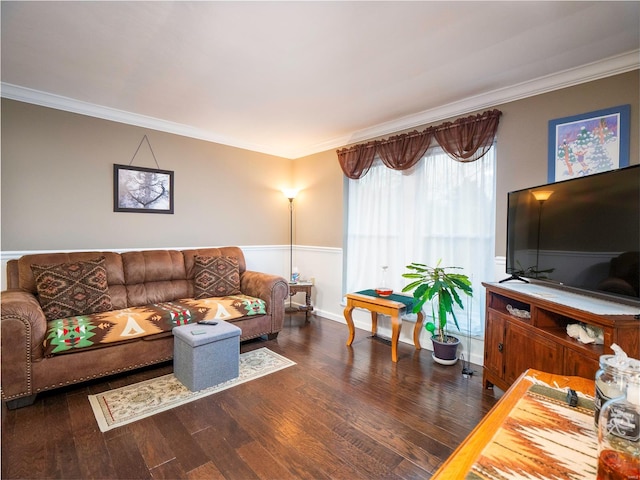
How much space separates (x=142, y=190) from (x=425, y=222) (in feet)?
10.5

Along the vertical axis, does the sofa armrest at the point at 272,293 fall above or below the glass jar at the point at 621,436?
below

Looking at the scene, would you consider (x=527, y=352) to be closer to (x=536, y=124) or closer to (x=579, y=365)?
(x=579, y=365)

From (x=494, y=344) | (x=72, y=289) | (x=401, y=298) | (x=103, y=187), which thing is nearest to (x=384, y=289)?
(x=401, y=298)

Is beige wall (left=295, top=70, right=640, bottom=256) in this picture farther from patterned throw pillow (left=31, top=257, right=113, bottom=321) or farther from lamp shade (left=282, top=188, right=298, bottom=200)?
patterned throw pillow (left=31, top=257, right=113, bottom=321)

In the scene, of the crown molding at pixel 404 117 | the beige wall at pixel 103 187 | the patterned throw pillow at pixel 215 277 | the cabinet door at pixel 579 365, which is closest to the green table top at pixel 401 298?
the cabinet door at pixel 579 365

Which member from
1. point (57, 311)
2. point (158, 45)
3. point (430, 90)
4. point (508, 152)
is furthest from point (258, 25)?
point (57, 311)

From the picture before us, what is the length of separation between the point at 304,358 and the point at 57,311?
2.11 metres

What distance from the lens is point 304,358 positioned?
3.04 metres

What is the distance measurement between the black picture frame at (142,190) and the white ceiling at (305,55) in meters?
0.57

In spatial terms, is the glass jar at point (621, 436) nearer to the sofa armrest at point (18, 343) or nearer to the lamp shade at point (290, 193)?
the sofa armrest at point (18, 343)

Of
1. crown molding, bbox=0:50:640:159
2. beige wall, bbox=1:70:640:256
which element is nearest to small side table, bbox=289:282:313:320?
beige wall, bbox=1:70:640:256

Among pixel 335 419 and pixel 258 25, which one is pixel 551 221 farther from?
pixel 258 25

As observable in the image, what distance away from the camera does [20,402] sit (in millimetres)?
2148

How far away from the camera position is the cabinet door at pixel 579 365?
1607 mm
